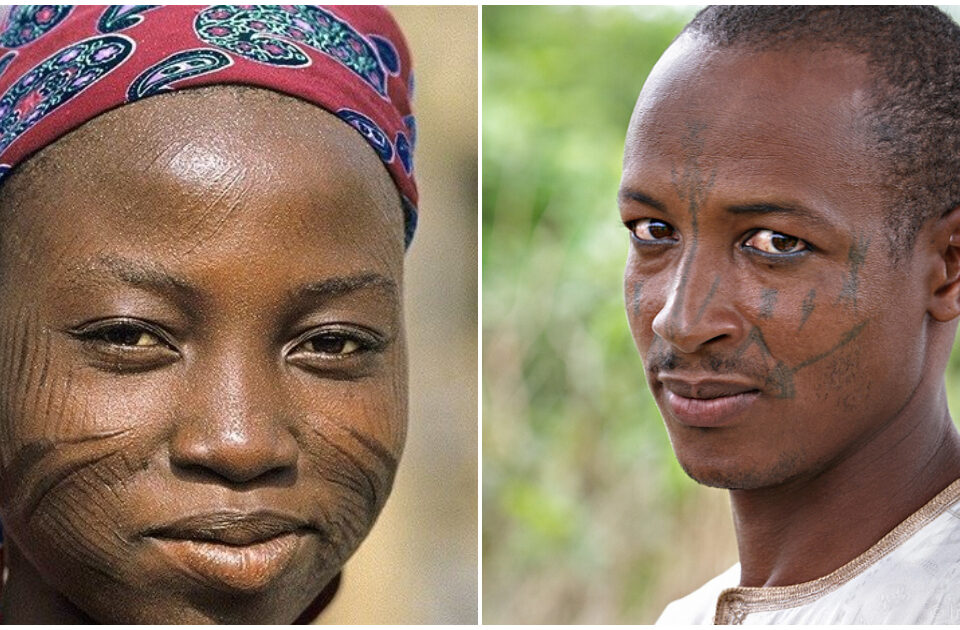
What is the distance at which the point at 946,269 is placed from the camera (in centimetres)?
211

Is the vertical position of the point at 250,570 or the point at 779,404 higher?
the point at 779,404

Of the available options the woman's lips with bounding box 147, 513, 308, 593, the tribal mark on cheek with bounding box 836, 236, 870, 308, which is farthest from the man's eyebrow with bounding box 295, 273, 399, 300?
the tribal mark on cheek with bounding box 836, 236, 870, 308

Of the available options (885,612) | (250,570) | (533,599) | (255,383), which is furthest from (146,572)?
(533,599)

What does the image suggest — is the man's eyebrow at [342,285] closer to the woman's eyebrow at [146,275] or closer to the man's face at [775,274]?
the woman's eyebrow at [146,275]

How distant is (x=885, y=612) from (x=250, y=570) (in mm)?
1040

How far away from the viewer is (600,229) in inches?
156

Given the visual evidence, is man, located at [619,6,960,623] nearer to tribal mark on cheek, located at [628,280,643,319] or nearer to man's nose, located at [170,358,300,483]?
tribal mark on cheek, located at [628,280,643,319]

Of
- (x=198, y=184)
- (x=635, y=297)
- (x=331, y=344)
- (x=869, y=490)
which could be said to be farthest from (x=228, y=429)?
(x=869, y=490)

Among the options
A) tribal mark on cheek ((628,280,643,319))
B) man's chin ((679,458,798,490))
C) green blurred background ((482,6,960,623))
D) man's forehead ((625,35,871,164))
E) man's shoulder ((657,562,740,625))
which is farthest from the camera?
→ green blurred background ((482,6,960,623))

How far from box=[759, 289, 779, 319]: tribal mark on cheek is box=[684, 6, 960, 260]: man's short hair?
206mm

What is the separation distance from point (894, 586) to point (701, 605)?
45cm

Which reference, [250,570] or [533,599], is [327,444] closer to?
[250,570]

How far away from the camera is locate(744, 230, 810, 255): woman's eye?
6.81 feet

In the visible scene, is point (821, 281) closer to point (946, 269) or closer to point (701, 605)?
point (946, 269)
